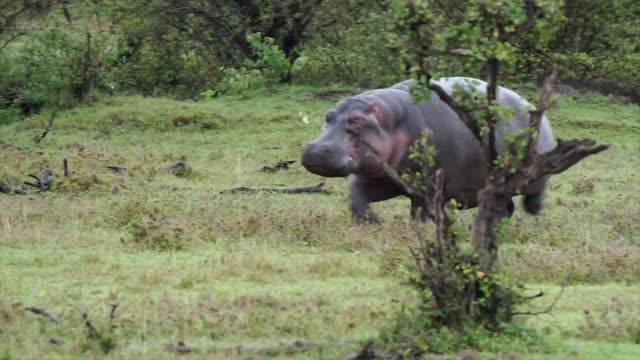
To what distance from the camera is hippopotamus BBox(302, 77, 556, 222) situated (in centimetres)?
1076

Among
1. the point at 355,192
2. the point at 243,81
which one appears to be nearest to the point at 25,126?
the point at 243,81

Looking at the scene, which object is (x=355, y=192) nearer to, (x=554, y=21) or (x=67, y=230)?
(x=67, y=230)

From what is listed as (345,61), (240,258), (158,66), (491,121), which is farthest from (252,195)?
(158,66)

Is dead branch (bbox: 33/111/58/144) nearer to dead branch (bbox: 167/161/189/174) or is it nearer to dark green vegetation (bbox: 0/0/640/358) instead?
dark green vegetation (bbox: 0/0/640/358)

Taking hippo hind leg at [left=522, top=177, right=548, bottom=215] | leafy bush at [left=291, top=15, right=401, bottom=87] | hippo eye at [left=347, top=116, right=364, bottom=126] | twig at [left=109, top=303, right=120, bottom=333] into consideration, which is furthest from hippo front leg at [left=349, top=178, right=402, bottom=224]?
leafy bush at [left=291, top=15, right=401, bottom=87]

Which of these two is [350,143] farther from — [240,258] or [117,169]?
[117,169]

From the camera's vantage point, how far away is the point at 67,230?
10727 millimetres

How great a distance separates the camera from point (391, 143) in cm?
1092

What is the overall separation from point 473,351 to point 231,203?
5.55 m

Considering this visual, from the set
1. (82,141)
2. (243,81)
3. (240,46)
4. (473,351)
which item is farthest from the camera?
(240,46)

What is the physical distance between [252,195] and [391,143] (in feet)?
8.72

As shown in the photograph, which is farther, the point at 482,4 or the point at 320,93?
the point at 320,93

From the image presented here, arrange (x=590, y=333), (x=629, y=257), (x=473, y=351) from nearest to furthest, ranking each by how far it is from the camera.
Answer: (x=473, y=351) → (x=590, y=333) → (x=629, y=257)

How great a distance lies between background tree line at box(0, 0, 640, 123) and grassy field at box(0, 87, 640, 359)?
233 cm
